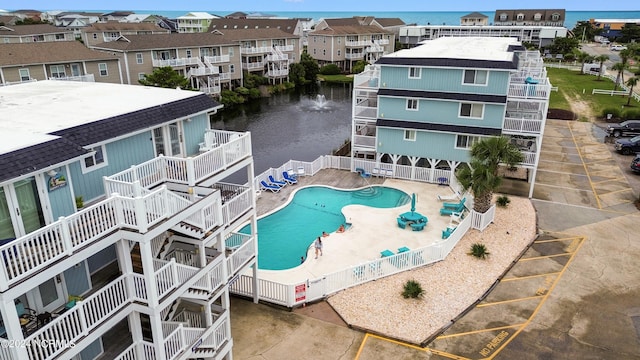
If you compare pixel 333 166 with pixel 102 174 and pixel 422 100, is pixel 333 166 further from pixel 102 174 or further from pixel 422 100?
pixel 102 174

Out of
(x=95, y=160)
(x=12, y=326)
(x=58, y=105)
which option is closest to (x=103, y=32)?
(x=58, y=105)

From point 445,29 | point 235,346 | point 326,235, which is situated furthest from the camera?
point 445,29

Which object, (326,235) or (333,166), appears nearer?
(326,235)

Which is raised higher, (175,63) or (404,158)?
(175,63)

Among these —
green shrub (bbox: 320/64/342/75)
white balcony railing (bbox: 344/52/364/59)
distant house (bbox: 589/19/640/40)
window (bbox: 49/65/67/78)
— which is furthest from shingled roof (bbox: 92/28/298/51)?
distant house (bbox: 589/19/640/40)

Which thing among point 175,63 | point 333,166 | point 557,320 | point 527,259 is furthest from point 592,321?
point 175,63

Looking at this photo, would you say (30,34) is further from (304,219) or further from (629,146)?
(629,146)

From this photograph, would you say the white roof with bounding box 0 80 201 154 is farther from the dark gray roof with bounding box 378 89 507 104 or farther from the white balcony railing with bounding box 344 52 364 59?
the white balcony railing with bounding box 344 52 364 59
